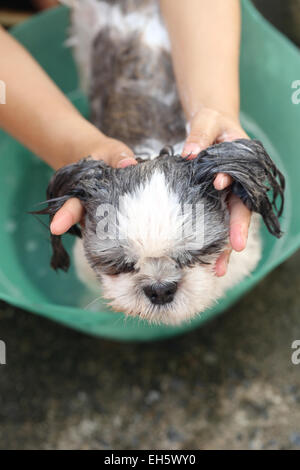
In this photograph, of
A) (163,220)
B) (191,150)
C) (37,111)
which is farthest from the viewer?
(37,111)

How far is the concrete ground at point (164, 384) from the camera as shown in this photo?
8.84 ft

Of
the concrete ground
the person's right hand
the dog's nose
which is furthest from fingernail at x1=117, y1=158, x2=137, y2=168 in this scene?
the concrete ground

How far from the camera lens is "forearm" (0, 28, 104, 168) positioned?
2254 millimetres

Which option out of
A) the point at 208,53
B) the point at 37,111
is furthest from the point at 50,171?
the point at 208,53

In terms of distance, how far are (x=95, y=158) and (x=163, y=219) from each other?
20.1 inches

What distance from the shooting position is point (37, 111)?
231cm

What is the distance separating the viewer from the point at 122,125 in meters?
2.51

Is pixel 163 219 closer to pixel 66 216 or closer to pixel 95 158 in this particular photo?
pixel 66 216

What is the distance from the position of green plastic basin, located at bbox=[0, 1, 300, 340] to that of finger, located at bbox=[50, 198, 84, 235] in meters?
0.48

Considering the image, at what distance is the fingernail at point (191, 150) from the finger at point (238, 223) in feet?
0.71

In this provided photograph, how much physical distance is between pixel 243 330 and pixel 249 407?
0.44m

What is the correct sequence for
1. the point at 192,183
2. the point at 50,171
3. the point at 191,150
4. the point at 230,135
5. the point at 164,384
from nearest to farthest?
the point at 192,183
the point at 191,150
the point at 230,135
the point at 164,384
the point at 50,171

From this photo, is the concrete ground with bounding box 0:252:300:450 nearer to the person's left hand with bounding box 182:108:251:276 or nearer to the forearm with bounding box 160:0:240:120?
the person's left hand with bounding box 182:108:251:276
